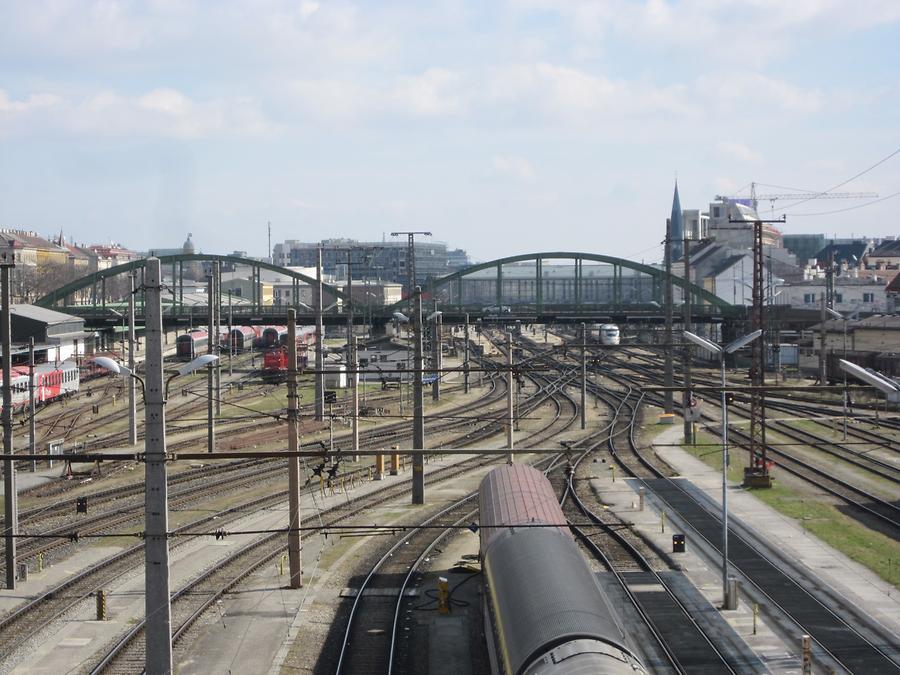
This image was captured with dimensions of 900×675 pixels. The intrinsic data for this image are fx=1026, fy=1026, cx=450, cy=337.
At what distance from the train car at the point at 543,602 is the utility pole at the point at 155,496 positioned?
459cm

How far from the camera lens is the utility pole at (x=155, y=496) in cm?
1334

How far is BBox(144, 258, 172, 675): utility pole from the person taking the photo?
13336 millimetres

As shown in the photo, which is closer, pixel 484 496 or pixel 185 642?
pixel 185 642

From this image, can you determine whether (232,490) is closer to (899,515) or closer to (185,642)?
(185,642)

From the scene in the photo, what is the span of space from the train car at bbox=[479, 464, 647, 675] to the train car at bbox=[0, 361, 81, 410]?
3559 cm

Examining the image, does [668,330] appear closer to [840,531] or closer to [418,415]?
[840,531]

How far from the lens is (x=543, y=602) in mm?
13414

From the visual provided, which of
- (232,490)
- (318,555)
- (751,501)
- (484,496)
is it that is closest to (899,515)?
(751,501)

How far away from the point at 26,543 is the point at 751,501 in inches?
828

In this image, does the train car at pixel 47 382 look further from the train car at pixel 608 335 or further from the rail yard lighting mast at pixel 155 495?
the train car at pixel 608 335

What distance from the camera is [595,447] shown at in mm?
42500

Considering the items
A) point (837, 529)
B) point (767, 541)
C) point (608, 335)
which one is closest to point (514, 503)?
point (767, 541)

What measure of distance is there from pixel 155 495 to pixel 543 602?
526 cm

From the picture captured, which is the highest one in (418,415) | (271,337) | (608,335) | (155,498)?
(271,337)
